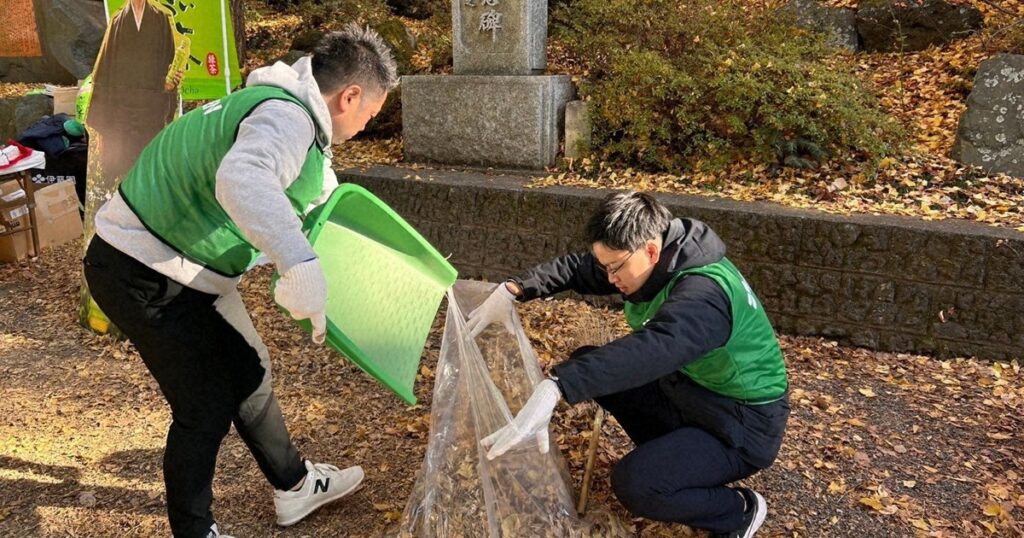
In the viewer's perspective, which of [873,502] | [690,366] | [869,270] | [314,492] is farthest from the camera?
[869,270]

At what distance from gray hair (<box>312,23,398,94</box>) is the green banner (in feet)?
10.5

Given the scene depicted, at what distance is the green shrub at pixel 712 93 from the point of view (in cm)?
488

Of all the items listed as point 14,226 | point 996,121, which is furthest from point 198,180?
point 996,121

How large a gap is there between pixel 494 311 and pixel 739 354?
0.85m

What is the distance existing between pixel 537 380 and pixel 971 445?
1.99 m

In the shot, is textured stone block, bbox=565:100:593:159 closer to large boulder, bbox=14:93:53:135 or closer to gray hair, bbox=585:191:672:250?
gray hair, bbox=585:191:672:250

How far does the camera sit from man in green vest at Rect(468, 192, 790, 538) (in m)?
1.94

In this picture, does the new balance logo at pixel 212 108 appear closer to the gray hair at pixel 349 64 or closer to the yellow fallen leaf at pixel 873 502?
the gray hair at pixel 349 64

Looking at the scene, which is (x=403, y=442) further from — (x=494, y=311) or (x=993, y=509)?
(x=993, y=509)

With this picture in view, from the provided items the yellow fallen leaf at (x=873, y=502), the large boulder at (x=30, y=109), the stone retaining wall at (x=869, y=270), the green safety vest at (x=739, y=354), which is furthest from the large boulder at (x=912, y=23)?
the large boulder at (x=30, y=109)

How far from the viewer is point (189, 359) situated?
2012 millimetres

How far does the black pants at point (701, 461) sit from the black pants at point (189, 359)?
122 centimetres

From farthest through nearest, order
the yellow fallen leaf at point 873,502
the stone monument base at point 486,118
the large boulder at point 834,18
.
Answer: the large boulder at point 834,18
the stone monument base at point 486,118
the yellow fallen leaf at point 873,502

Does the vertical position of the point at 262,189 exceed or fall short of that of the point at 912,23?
it falls short
